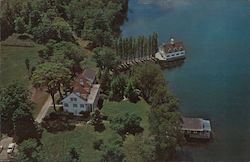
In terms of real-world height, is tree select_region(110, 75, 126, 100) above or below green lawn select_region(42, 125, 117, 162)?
above

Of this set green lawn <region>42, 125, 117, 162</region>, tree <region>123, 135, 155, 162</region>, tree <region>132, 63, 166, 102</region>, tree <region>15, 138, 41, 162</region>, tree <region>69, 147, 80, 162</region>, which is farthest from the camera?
tree <region>132, 63, 166, 102</region>

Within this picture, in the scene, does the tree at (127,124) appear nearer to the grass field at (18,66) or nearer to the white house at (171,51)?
the grass field at (18,66)

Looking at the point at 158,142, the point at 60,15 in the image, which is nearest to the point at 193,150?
the point at 158,142

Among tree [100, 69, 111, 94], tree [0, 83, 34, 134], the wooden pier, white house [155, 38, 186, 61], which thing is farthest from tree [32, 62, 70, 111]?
white house [155, 38, 186, 61]

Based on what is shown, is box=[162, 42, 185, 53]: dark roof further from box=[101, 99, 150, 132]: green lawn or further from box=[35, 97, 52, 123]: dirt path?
box=[35, 97, 52, 123]: dirt path

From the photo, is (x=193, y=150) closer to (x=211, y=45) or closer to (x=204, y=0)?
(x=211, y=45)

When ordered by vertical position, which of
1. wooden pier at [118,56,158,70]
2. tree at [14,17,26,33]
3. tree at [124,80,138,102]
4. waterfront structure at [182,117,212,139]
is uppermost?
tree at [14,17,26,33]

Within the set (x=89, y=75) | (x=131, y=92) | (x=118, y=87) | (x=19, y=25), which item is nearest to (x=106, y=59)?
(x=89, y=75)
